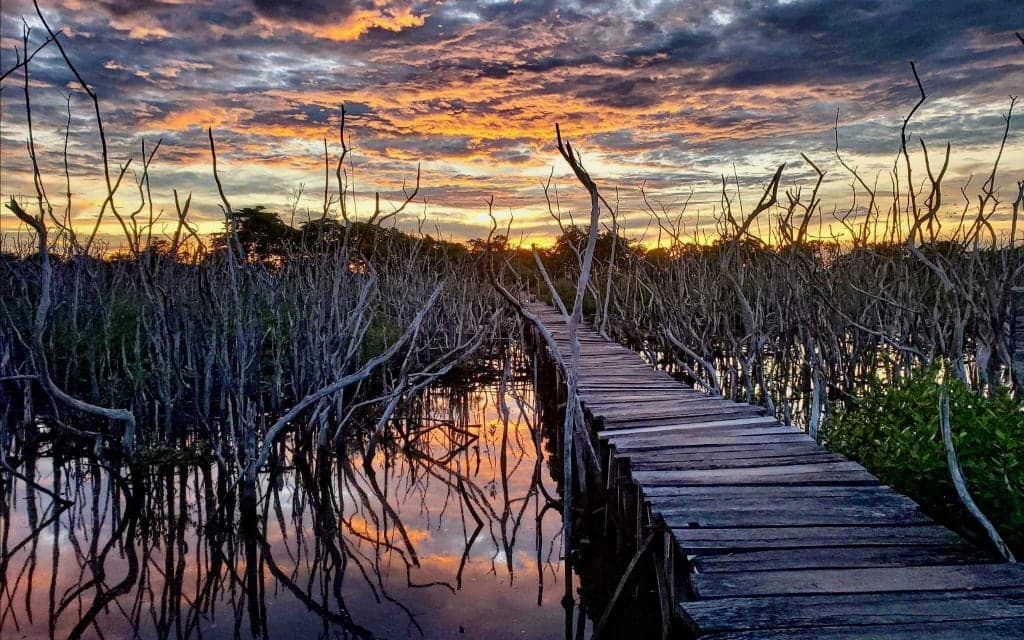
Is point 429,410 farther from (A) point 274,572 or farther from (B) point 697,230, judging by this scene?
(A) point 274,572

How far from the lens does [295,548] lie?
564 cm

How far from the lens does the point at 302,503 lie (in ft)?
21.3

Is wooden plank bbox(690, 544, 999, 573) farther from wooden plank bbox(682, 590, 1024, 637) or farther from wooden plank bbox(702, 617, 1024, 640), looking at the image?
wooden plank bbox(702, 617, 1024, 640)

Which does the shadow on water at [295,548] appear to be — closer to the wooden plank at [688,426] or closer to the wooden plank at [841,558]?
the wooden plank at [688,426]

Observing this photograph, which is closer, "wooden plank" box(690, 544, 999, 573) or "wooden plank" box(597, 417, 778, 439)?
"wooden plank" box(690, 544, 999, 573)

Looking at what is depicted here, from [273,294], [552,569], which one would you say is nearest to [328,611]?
[552,569]

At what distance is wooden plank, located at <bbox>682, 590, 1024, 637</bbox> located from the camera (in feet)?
8.49

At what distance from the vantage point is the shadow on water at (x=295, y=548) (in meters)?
4.60

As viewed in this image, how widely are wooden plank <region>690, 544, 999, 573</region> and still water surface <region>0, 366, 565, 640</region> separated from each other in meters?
1.75

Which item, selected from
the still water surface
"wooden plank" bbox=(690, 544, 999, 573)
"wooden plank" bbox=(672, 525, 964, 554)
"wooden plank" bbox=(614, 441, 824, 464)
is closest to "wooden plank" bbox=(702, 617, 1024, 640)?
"wooden plank" bbox=(690, 544, 999, 573)

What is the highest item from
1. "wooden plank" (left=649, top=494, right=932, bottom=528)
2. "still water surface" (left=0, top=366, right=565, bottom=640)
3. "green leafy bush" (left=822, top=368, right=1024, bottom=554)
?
"green leafy bush" (left=822, top=368, right=1024, bottom=554)

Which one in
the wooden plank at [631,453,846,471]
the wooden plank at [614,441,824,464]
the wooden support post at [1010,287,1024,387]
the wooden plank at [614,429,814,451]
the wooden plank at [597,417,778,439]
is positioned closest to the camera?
the wooden plank at [631,453,846,471]

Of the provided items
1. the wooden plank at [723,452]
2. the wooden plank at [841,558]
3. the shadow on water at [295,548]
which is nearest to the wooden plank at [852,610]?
the wooden plank at [841,558]

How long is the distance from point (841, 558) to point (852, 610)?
0.44 metres
